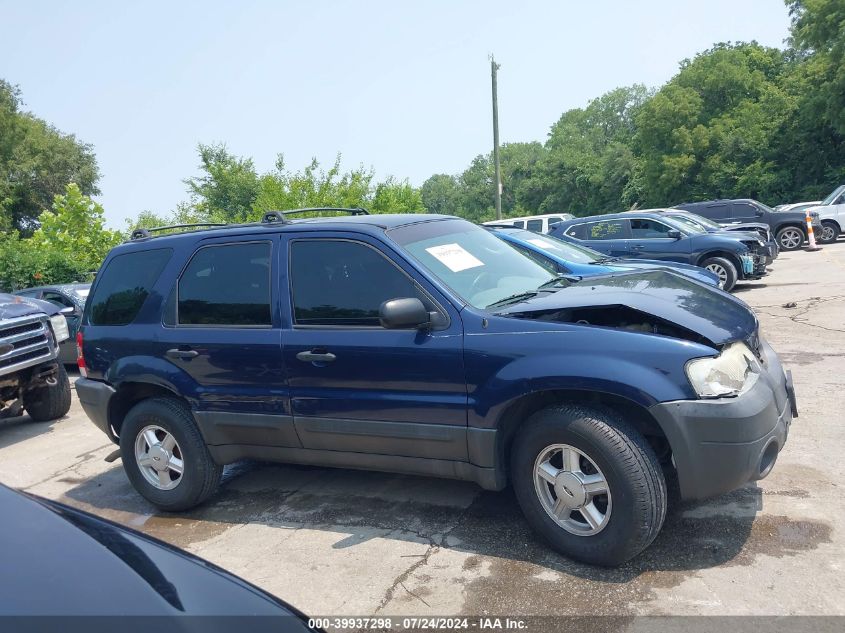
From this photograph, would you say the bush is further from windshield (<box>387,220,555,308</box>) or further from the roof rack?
windshield (<box>387,220,555,308</box>)

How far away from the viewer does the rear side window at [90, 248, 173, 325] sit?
526 centimetres

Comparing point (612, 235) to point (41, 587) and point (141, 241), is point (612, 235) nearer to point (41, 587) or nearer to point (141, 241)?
point (141, 241)

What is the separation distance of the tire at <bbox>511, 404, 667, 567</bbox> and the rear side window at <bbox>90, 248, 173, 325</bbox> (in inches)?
117

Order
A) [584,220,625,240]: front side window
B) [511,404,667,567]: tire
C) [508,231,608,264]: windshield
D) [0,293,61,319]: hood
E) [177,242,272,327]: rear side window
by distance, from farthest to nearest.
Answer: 1. [584,220,625,240]: front side window
2. [508,231,608,264]: windshield
3. [0,293,61,319]: hood
4. [177,242,272,327]: rear side window
5. [511,404,667,567]: tire

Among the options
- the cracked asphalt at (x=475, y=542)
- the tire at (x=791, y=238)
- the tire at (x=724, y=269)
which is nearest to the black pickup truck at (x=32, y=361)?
the cracked asphalt at (x=475, y=542)

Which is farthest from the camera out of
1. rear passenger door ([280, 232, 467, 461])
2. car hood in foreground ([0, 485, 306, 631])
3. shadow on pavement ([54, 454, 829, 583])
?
rear passenger door ([280, 232, 467, 461])

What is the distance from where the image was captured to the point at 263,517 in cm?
488

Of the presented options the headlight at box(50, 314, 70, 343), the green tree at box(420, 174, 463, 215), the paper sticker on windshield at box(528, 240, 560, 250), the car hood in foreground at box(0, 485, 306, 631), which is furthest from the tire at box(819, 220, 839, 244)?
the green tree at box(420, 174, 463, 215)

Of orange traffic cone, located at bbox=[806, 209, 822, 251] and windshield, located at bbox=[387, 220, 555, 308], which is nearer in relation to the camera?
windshield, located at bbox=[387, 220, 555, 308]

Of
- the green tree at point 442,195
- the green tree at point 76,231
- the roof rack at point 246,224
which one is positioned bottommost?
the roof rack at point 246,224

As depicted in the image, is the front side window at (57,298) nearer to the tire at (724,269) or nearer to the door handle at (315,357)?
the door handle at (315,357)

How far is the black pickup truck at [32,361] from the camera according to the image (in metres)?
7.73

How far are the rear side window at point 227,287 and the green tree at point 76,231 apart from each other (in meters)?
21.6

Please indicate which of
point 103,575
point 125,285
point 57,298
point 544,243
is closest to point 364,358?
point 125,285
